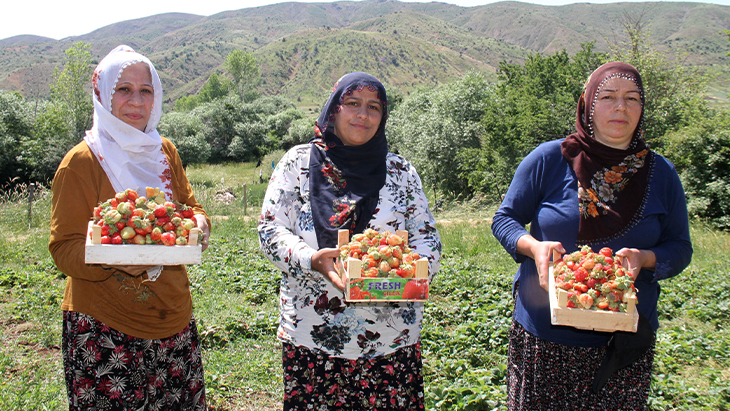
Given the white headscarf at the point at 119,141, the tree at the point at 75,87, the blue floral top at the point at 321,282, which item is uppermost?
the tree at the point at 75,87

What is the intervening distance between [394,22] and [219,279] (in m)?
191

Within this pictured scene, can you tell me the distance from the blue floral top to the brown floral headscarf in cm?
78

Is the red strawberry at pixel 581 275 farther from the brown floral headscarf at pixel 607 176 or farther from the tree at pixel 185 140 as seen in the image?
the tree at pixel 185 140

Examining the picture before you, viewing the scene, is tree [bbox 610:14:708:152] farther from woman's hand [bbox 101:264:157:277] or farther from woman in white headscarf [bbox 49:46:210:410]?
woman's hand [bbox 101:264:157:277]

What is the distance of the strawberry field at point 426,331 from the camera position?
333 cm

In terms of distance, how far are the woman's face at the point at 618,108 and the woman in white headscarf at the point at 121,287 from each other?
214 cm

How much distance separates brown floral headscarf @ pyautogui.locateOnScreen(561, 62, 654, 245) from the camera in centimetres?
221

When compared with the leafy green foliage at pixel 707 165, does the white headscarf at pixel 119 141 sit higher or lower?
higher

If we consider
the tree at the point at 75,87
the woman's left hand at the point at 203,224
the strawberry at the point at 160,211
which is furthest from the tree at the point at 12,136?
the strawberry at the point at 160,211

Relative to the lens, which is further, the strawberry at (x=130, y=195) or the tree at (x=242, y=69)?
the tree at (x=242, y=69)

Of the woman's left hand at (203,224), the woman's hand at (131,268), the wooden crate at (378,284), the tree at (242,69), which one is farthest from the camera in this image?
the tree at (242,69)

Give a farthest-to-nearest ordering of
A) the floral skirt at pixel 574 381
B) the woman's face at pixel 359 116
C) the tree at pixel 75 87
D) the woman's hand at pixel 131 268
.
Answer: the tree at pixel 75 87, the woman's face at pixel 359 116, the floral skirt at pixel 574 381, the woman's hand at pixel 131 268

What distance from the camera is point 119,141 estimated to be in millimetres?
2242

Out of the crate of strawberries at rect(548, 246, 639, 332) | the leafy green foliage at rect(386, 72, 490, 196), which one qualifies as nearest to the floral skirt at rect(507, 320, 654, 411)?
the crate of strawberries at rect(548, 246, 639, 332)
